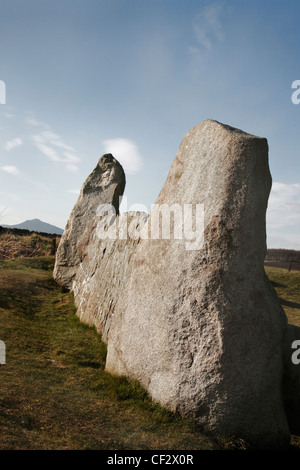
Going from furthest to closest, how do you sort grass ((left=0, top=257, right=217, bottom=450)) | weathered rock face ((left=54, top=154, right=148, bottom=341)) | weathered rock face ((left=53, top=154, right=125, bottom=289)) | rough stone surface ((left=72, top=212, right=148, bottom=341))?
1. weathered rock face ((left=53, top=154, right=125, bottom=289))
2. weathered rock face ((left=54, top=154, right=148, bottom=341))
3. rough stone surface ((left=72, top=212, right=148, bottom=341))
4. grass ((left=0, top=257, right=217, bottom=450))

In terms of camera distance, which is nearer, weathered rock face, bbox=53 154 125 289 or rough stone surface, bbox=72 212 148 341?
rough stone surface, bbox=72 212 148 341

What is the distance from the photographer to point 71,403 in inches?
187

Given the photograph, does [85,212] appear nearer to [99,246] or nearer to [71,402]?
[99,246]

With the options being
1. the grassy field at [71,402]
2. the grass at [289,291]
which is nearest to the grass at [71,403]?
the grassy field at [71,402]

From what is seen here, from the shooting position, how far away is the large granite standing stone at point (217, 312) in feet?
14.9

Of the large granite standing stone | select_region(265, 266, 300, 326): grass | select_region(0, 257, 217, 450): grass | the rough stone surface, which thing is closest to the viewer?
select_region(0, 257, 217, 450): grass

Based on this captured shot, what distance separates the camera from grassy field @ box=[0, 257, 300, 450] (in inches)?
156

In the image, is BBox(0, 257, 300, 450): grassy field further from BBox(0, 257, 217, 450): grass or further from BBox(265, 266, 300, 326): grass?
BBox(265, 266, 300, 326): grass

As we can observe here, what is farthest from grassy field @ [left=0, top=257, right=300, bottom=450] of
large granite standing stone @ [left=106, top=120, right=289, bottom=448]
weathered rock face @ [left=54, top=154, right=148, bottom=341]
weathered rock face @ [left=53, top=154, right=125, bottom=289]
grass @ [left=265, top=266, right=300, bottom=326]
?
grass @ [left=265, top=266, right=300, bottom=326]

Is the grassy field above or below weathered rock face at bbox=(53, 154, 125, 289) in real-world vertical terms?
below

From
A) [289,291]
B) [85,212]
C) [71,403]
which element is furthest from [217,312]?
[289,291]

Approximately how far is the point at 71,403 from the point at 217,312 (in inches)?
85.6

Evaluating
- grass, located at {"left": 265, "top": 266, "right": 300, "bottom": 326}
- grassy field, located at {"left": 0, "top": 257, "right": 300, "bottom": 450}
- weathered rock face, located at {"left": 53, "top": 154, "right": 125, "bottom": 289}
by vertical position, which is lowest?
grassy field, located at {"left": 0, "top": 257, "right": 300, "bottom": 450}

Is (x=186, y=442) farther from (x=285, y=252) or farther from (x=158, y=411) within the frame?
(x=285, y=252)
